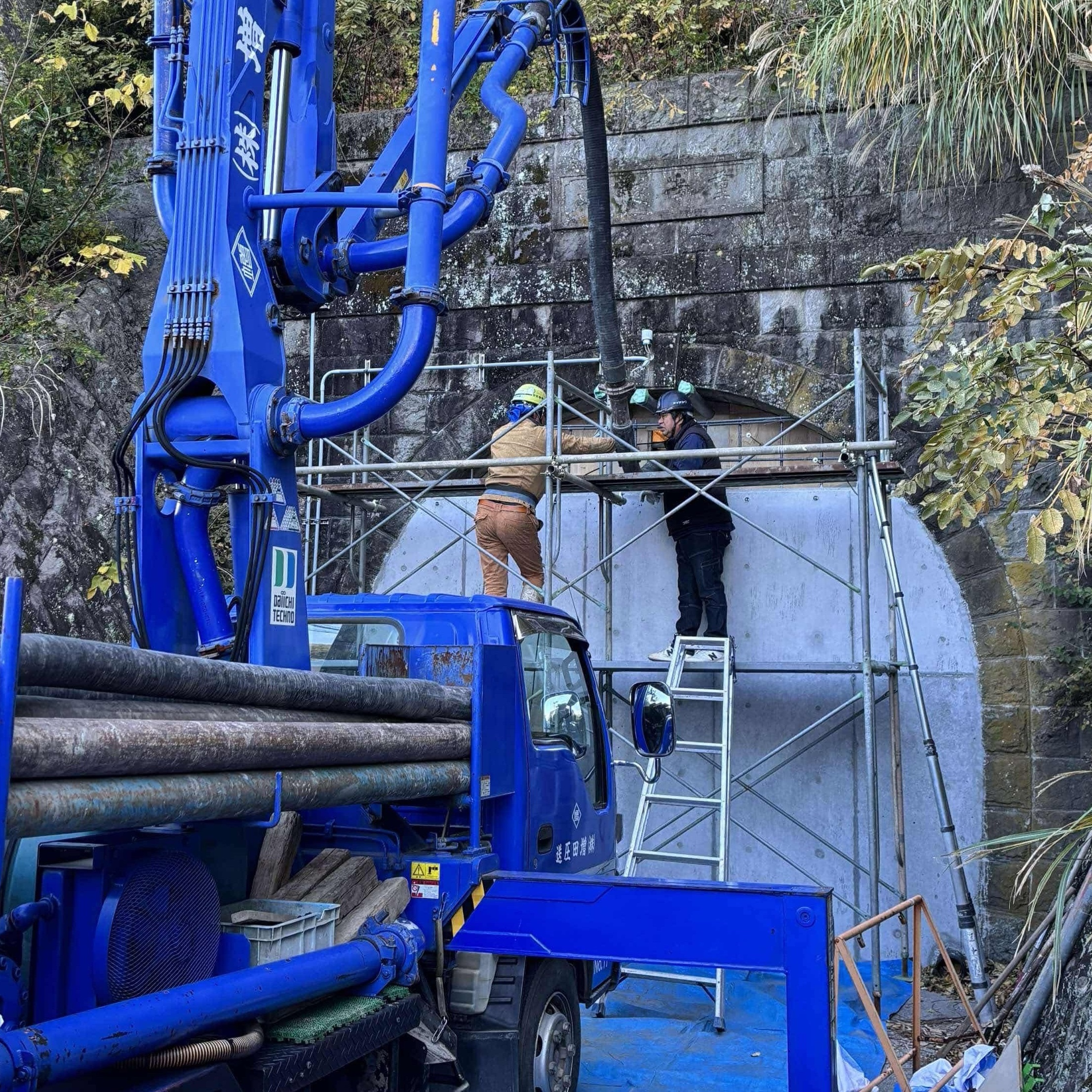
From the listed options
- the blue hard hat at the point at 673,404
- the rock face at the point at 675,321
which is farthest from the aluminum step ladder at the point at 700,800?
the rock face at the point at 675,321

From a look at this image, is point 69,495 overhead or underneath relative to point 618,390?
underneath

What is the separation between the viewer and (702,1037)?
6.88 metres

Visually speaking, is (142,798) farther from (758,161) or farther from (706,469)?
(758,161)

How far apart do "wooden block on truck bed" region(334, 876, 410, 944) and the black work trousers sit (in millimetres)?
5050

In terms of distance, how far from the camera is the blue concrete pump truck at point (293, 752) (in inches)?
113

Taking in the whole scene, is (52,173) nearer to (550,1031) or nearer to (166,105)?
(166,105)

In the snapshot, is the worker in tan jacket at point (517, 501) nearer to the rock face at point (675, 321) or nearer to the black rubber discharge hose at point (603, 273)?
the black rubber discharge hose at point (603, 273)

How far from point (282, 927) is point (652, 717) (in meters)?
2.43

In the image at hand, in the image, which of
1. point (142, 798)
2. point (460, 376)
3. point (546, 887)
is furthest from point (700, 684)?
point (142, 798)

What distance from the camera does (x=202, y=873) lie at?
3385 mm

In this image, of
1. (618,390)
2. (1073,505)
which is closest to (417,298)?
(1073,505)

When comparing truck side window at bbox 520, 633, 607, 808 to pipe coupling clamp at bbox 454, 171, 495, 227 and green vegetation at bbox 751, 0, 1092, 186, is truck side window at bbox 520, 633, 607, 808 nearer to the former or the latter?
pipe coupling clamp at bbox 454, 171, 495, 227

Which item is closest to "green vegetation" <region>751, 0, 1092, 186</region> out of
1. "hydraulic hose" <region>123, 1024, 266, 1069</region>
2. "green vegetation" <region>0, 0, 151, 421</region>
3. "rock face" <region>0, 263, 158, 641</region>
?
"green vegetation" <region>0, 0, 151, 421</region>

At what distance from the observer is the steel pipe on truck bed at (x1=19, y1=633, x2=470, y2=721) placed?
2.60m
